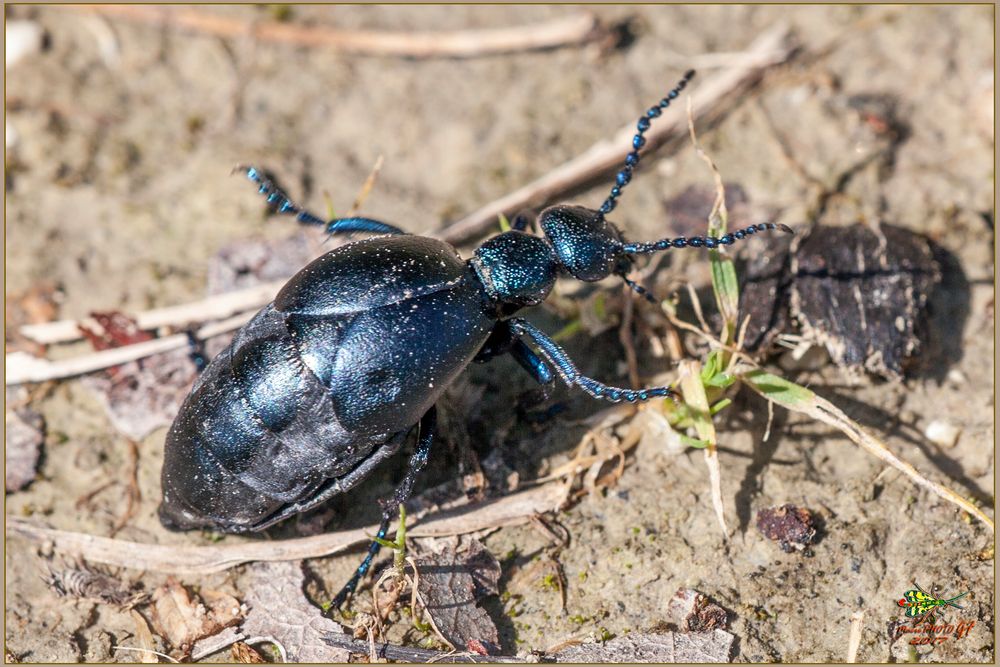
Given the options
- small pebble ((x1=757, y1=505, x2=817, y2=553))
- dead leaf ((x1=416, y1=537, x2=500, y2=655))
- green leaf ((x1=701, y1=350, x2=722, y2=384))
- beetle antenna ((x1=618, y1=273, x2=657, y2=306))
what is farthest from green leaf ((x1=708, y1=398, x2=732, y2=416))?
dead leaf ((x1=416, y1=537, x2=500, y2=655))

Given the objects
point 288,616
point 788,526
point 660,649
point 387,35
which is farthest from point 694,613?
point 387,35

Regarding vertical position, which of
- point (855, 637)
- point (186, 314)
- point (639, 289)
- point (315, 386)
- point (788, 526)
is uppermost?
point (186, 314)

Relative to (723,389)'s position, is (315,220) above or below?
above

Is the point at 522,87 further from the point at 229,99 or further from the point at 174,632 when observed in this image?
the point at 174,632

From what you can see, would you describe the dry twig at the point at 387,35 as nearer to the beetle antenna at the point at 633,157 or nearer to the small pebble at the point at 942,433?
the beetle antenna at the point at 633,157

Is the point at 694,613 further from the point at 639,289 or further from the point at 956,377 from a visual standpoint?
the point at 956,377

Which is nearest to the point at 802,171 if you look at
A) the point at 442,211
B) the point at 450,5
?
the point at 442,211

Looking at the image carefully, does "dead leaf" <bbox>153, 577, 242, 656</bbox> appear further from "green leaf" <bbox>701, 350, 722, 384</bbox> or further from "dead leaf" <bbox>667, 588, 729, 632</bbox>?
"green leaf" <bbox>701, 350, 722, 384</bbox>
